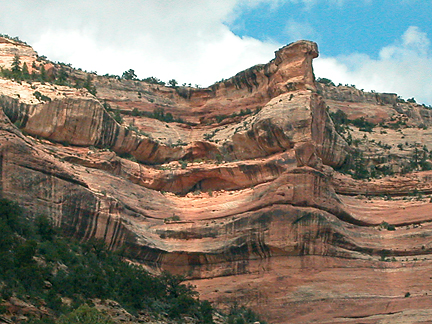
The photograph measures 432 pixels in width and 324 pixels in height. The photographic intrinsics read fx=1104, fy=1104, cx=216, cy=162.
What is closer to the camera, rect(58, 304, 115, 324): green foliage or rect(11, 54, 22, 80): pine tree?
rect(58, 304, 115, 324): green foliage

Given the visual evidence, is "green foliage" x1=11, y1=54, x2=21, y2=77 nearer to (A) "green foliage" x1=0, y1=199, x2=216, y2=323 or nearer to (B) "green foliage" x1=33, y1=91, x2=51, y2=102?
(B) "green foliage" x1=33, y1=91, x2=51, y2=102

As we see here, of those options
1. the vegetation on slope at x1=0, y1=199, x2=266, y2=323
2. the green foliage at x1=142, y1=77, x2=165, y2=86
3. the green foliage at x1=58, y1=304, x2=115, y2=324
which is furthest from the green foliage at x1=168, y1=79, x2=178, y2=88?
the green foliage at x1=58, y1=304, x2=115, y2=324

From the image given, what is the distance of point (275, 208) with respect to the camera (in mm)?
63625

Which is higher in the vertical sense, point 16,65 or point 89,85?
point 89,85

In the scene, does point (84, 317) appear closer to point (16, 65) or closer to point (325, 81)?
point (16, 65)

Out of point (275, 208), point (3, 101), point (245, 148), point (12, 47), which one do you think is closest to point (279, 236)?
point (275, 208)

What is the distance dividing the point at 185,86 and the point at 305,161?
22.8 metres

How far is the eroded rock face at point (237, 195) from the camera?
60156mm

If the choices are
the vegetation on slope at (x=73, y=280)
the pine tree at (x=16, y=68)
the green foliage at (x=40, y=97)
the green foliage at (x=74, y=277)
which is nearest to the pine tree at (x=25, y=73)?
the pine tree at (x=16, y=68)

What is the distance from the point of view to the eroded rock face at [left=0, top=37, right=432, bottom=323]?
60156 millimetres

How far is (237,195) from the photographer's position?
67938mm

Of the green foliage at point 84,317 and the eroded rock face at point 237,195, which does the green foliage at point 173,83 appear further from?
the green foliage at point 84,317

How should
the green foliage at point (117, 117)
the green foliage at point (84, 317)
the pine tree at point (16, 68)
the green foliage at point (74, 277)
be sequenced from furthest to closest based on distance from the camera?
the green foliage at point (117, 117)
the pine tree at point (16, 68)
the green foliage at point (74, 277)
the green foliage at point (84, 317)

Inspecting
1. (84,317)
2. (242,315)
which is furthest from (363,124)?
(84,317)
